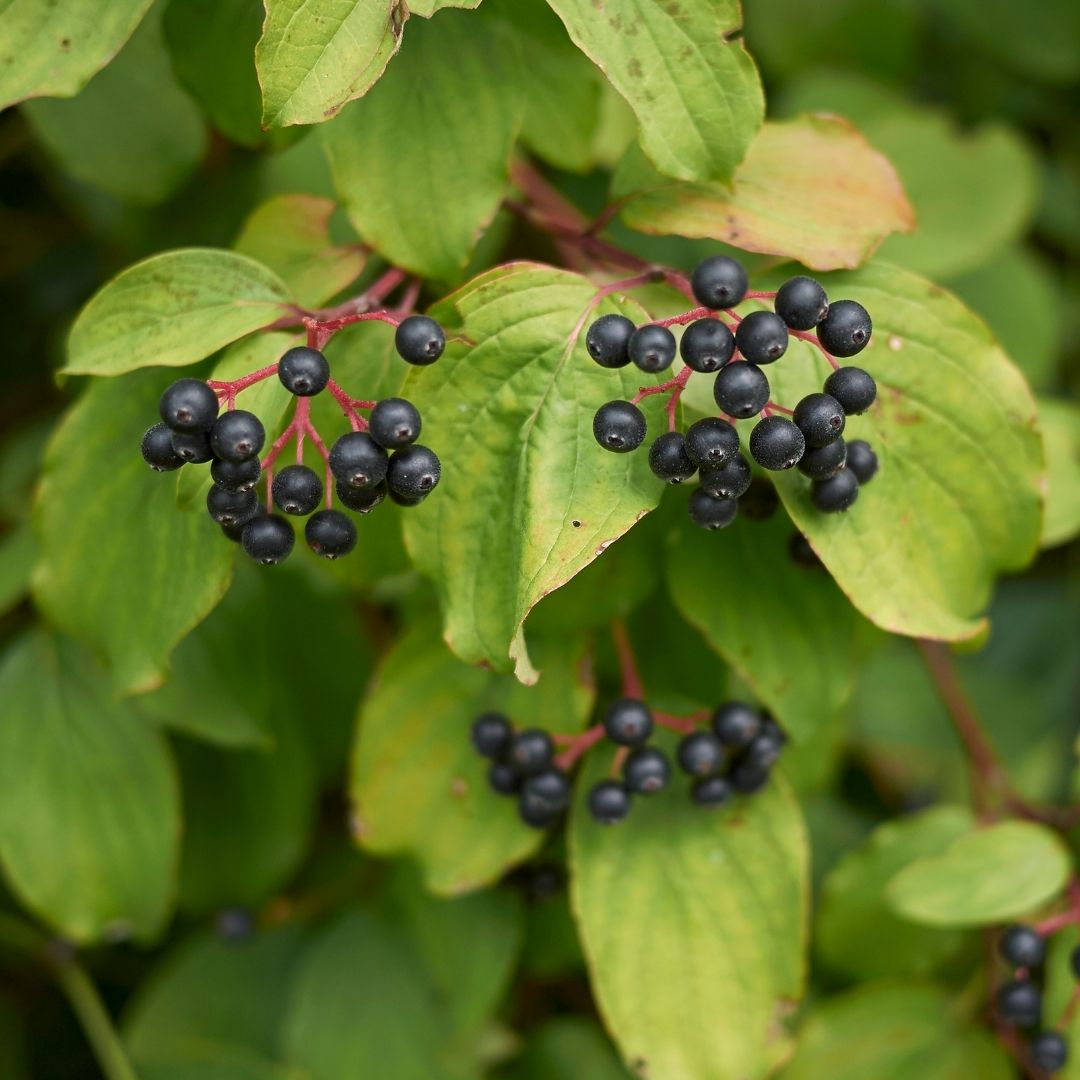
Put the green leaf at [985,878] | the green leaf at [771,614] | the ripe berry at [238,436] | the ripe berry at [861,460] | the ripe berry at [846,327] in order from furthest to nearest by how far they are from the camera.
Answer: the green leaf at [985,878]
the green leaf at [771,614]
the ripe berry at [861,460]
the ripe berry at [846,327]
the ripe berry at [238,436]

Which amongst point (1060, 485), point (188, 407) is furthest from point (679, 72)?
point (1060, 485)

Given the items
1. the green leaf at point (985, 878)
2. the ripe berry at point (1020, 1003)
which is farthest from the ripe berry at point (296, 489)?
the ripe berry at point (1020, 1003)

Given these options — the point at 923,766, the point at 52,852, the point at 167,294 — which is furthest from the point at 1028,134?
the point at 52,852

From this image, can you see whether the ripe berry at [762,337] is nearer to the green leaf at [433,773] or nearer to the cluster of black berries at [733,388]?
the cluster of black berries at [733,388]

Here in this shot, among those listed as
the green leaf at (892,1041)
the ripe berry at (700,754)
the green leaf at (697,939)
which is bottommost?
the green leaf at (892,1041)

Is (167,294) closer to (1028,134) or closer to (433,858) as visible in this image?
(433,858)

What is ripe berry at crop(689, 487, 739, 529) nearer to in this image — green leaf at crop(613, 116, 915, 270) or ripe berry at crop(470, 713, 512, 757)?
green leaf at crop(613, 116, 915, 270)

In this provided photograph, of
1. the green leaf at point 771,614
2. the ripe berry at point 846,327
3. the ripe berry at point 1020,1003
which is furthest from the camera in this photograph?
the ripe berry at point 1020,1003
